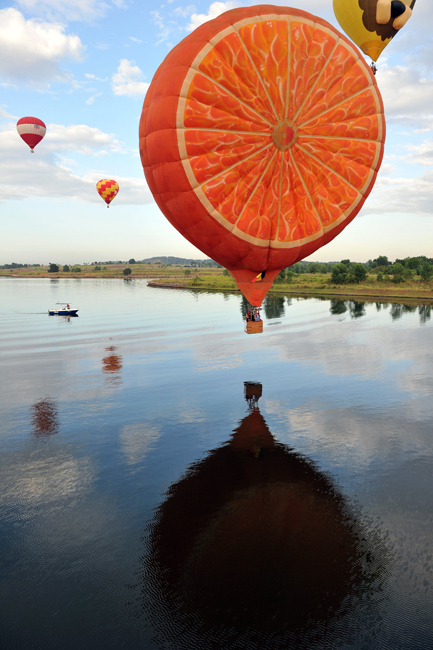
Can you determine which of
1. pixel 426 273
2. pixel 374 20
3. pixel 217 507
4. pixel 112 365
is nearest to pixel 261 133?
pixel 374 20

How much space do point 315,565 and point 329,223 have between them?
11.7 metres

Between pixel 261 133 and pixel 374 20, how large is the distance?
11623mm

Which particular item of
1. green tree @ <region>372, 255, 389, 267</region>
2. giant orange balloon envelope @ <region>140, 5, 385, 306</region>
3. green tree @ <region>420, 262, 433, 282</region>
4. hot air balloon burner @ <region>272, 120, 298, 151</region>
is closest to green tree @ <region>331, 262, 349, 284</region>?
green tree @ <region>420, 262, 433, 282</region>

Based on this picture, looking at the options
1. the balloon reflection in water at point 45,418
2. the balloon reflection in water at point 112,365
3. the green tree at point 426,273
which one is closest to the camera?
the balloon reflection in water at point 45,418

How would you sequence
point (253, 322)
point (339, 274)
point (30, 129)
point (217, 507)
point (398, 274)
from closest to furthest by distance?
1. point (217, 507)
2. point (253, 322)
3. point (30, 129)
4. point (398, 274)
5. point (339, 274)

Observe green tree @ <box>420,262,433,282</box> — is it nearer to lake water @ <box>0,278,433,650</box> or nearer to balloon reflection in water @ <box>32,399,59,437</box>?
lake water @ <box>0,278,433,650</box>

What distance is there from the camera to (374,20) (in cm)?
2173

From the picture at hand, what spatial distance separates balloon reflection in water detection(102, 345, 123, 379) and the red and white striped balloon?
88.7 ft

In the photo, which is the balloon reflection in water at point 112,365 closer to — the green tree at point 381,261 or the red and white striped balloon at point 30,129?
the red and white striped balloon at point 30,129

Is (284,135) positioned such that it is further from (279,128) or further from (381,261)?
(381,261)

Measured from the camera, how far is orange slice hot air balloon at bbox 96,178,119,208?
63219 millimetres

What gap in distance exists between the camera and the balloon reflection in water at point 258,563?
11.8m

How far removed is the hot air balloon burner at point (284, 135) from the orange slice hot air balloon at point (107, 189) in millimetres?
51583

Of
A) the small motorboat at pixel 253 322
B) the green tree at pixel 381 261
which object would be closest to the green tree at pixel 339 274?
the green tree at pixel 381 261
